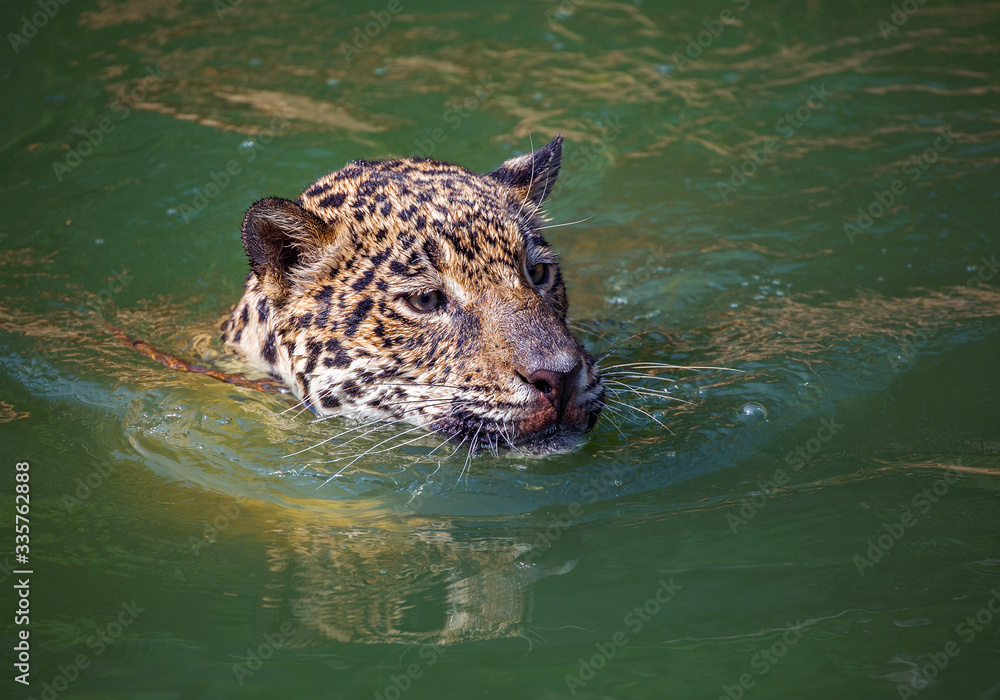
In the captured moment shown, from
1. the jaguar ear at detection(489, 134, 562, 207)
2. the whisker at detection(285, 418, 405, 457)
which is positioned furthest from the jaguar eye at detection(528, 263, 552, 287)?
the whisker at detection(285, 418, 405, 457)

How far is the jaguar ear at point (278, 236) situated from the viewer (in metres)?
5.34

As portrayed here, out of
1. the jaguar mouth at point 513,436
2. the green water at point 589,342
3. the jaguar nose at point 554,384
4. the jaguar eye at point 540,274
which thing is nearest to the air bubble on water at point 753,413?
the green water at point 589,342

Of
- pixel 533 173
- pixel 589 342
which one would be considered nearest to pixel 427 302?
pixel 533 173

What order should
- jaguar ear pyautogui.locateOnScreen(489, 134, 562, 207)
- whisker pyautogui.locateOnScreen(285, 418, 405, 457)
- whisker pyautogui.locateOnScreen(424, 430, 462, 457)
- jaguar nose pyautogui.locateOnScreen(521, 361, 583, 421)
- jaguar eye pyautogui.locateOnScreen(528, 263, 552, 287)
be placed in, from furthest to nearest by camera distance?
jaguar ear pyautogui.locateOnScreen(489, 134, 562, 207) → jaguar eye pyautogui.locateOnScreen(528, 263, 552, 287) → whisker pyautogui.locateOnScreen(285, 418, 405, 457) → whisker pyautogui.locateOnScreen(424, 430, 462, 457) → jaguar nose pyautogui.locateOnScreen(521, 361, 583, 421)

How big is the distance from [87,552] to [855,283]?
20.5 ft

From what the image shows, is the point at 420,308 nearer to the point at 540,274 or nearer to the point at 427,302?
the point at 427,302

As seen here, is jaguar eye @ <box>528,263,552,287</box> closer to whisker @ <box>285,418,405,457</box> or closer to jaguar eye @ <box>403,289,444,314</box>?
jaguar eye @ <box>403,289,444,314</box>

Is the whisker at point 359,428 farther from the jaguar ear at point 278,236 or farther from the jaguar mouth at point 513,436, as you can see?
the jaguar ear at point 278,236

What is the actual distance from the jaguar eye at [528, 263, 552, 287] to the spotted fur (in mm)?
12

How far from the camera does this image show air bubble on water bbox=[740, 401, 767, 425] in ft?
19.8

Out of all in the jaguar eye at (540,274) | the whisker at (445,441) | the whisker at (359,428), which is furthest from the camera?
the jaguar eye at (540,274)

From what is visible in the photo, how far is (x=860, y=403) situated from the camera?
6.23 meters

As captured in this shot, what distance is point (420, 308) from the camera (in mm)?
5387

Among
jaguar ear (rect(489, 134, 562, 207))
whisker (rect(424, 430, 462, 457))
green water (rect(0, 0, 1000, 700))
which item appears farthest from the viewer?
jaguar ear (rect(489, 134, 562, 207))
